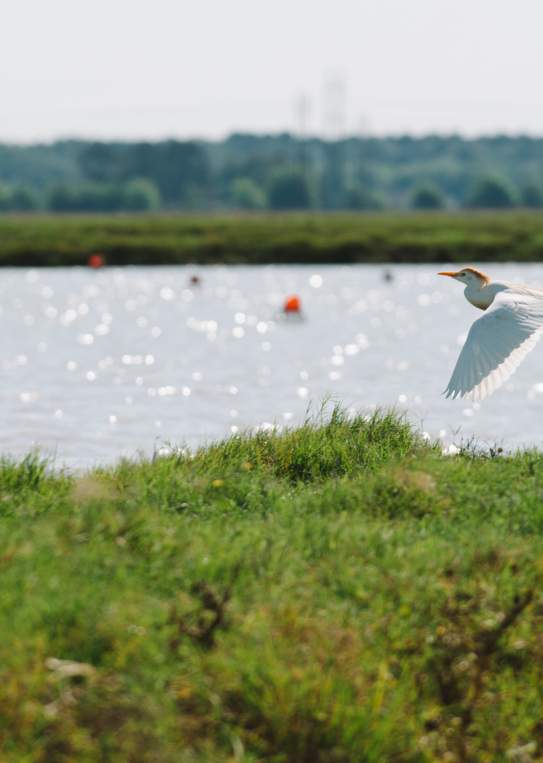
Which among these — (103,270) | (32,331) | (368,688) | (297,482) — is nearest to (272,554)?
Answer: (368,688)

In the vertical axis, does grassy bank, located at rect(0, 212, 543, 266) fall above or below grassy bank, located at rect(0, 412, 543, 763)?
below

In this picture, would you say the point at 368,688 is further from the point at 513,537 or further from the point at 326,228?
the point at 326,228

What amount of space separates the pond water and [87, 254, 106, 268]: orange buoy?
1.20 m

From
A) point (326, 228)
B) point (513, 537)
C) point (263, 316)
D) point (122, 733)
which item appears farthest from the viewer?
point (326, 228)

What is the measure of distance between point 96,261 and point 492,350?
6051 cm

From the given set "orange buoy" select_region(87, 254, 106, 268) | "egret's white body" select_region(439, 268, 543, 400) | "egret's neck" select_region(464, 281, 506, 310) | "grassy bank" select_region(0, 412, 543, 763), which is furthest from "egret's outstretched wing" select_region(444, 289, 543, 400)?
"orange buoy" select_region(87, 254, 106, 268)

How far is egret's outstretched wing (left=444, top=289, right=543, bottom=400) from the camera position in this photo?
37.1 ft

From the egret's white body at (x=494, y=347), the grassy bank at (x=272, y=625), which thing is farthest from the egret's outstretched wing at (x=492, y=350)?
the grassy bank at (x=272, y=625)

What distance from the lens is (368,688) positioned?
265 inches

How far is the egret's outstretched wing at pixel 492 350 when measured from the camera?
11.3 m

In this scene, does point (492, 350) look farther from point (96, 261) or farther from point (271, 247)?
point (271, 247)

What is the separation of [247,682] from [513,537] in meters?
2.60

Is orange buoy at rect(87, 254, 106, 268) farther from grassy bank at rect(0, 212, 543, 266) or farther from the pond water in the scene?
the pond water

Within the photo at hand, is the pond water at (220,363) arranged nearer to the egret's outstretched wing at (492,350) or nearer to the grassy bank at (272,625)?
the egret's outstretched wing at (492,350)
